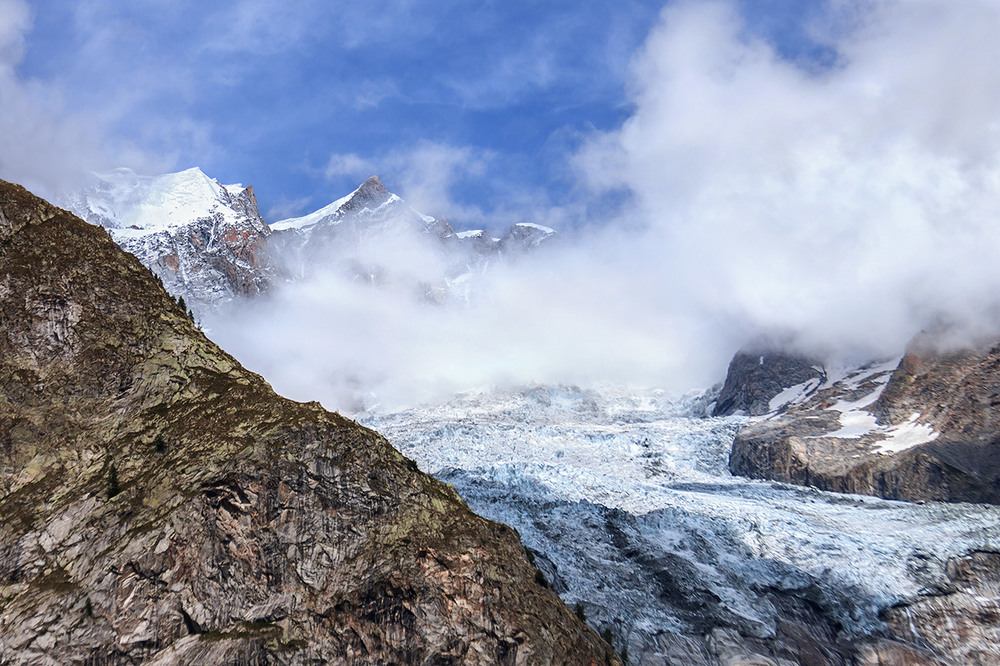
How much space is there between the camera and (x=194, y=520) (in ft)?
102

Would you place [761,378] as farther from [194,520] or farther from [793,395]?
[194,520]

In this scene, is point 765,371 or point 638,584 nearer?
point 638,584

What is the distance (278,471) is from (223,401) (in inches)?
240

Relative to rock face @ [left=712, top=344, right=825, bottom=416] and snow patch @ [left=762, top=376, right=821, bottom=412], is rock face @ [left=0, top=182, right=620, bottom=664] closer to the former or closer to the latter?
snow patch @ [left=762, top=376, right=821, bottom=412]

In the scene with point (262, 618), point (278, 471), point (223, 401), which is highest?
point (223, 401)

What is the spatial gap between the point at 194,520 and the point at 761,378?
171 metres

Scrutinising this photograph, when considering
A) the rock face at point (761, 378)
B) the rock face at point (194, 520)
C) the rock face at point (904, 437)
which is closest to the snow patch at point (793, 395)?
the rock face at point (761, 378)

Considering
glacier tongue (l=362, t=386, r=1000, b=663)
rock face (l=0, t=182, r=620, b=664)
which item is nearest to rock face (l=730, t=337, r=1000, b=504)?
glacier tongue (l=362, t=386, r=1000, b=663)

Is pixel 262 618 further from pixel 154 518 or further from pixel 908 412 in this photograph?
pixel 908 412

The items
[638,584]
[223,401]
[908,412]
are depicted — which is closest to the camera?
[223,401]

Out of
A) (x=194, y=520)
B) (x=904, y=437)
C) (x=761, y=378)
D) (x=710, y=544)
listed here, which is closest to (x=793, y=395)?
(x=761, y=378)

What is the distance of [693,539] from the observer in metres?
72.2

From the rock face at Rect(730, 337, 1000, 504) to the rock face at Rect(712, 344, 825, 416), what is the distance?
2662 cm

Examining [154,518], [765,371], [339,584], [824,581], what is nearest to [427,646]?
[339,584]
